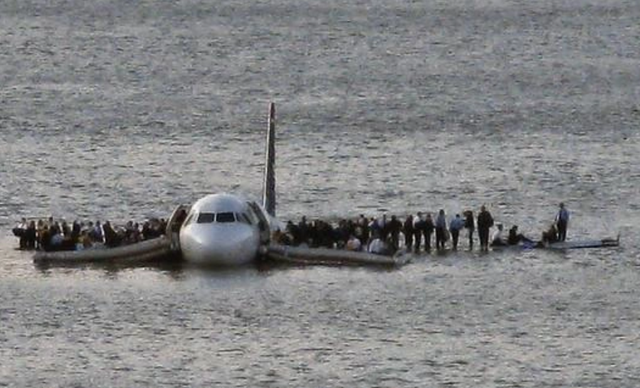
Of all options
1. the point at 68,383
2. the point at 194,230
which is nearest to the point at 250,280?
the point at 194,230

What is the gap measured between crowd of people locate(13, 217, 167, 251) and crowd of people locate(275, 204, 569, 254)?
4979mm

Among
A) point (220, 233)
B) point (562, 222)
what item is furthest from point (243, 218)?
point (562, 222)

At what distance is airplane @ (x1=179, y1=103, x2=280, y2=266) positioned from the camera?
9200 cm

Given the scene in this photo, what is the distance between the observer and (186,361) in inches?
3061

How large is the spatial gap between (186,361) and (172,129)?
6009 centimetres

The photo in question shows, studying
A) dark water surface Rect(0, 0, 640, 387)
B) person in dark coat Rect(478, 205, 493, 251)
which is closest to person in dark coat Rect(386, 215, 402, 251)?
dark water surface Rect(0, 0, 640, 387)

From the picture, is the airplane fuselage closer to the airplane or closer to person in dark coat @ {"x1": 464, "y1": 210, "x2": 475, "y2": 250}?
the airplane

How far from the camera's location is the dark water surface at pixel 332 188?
78562 millimetres

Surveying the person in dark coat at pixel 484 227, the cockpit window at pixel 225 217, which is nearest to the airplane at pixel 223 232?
the cockpit window at pixel 225 217

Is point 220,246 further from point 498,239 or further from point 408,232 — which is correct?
point 498,239

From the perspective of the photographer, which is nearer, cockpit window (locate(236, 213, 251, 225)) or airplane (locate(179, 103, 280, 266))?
airplane (locate(179, 103, 280, 266))

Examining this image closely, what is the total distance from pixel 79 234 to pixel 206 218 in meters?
5.32

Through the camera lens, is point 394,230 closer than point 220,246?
No

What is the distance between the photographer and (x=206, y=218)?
9300 cm
